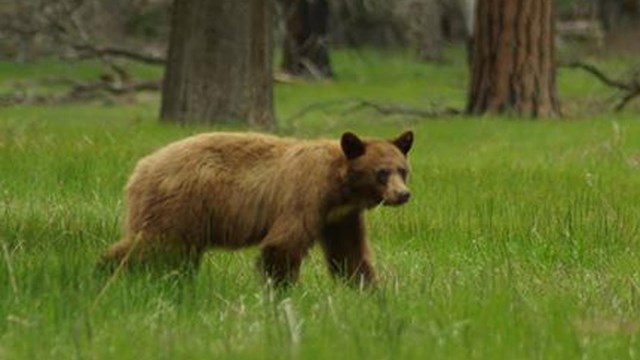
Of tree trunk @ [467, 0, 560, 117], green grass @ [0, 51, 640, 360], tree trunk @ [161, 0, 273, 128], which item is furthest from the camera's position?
tree trunk @ [467, 0, 560, 117]

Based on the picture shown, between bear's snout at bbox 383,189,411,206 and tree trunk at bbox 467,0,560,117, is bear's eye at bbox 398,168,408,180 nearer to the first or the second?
bear's snout at bbox 383,189,411,206

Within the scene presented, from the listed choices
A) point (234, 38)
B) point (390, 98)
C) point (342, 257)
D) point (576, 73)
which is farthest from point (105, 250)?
point (576, 73)

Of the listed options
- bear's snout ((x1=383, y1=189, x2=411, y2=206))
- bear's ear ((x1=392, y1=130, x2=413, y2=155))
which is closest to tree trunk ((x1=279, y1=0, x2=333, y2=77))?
bear's ear ((x1=392, y1=130, x2=413, y2=155))

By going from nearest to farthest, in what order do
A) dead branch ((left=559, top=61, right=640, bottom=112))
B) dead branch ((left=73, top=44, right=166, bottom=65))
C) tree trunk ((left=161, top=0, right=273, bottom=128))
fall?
tree trunk ((left=161, top=0, right=273, bottom=128))
dead branch ((left=559, top=61, right=640, bottom=112))
dead branch ((left=73, top=44, right=166, bottom=65))

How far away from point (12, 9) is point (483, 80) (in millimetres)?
20383

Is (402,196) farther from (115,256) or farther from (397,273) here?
(115,256)

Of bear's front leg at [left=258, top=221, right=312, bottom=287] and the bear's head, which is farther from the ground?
the bear's head

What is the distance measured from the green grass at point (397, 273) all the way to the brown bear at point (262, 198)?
195mm

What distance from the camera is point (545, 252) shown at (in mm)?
9594

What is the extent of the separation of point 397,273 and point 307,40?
92.2ft

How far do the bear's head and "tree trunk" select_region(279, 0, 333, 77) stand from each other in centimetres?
2681

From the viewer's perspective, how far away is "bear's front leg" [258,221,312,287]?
8.30 meters

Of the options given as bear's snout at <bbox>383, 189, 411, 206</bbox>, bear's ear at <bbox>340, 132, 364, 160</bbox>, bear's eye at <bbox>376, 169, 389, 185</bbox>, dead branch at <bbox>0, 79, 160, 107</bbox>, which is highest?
bear's ear at <bbox>340, 132, 364, 160</bbox>

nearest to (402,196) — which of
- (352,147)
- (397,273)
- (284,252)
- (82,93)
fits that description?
(352,147)
